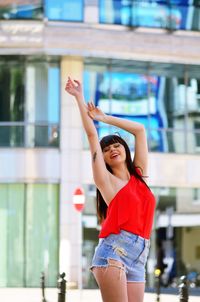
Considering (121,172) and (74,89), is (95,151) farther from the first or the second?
(74,89)

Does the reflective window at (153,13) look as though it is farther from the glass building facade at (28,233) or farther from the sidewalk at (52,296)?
the sidewalk at (52,296)

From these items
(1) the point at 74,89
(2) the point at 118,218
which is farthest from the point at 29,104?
(2) the point at 118,218

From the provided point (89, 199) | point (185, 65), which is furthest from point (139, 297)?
point (185, 65)

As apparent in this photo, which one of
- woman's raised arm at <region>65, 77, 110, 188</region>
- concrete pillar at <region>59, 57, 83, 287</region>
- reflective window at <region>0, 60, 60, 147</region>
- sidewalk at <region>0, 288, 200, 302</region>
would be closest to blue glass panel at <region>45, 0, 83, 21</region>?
concrete pillar at <region>59, 57, 83, 287</region>

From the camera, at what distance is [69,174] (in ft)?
84.6

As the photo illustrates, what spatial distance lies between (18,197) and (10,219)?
73cm

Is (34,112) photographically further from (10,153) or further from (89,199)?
(89,199)

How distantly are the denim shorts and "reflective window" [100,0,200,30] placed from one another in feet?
71.7

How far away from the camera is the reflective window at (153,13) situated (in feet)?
86.0

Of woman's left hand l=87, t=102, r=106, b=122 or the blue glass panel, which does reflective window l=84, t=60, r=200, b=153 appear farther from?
woman's left hand l=87, t=102, r=106, b=122

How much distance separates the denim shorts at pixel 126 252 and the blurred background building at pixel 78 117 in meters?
20.6

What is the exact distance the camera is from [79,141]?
26.0 m

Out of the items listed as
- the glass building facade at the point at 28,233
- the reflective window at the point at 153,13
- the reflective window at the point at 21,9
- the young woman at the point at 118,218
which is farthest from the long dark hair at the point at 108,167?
the reflective window at the point at 153,13

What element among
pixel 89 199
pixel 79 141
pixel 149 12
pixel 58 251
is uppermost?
pixel 149 12
